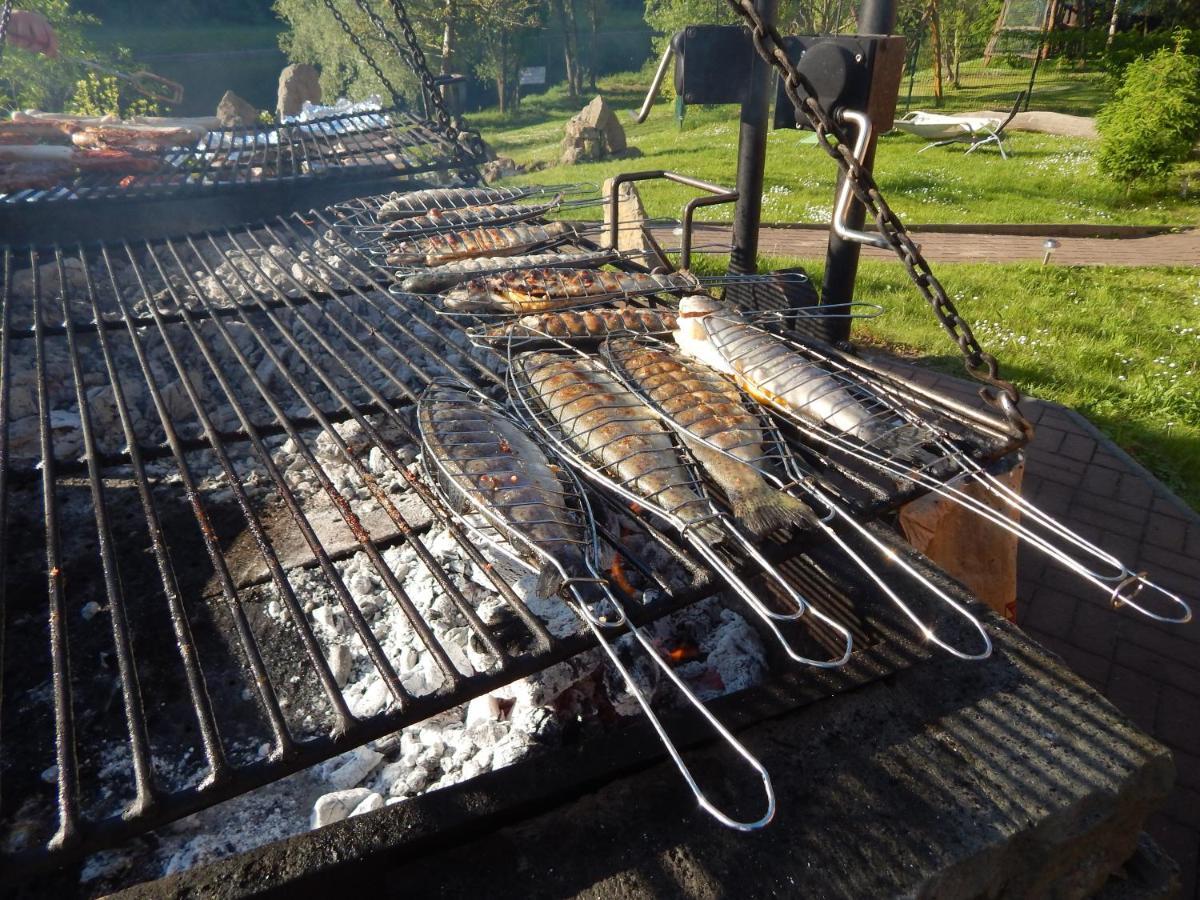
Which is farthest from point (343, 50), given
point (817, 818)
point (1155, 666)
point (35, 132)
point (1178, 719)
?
point (817, 818)

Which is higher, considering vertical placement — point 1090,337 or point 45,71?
point 45,71

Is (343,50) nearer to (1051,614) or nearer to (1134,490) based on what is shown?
(1134,490)

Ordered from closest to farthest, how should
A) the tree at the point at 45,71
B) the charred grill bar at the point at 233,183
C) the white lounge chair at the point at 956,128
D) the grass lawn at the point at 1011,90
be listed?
the charred grill bar at the point at 233,183 → the white lounge chair at the point at 956,128 → the tree at the point at 45,71 → the grass lawn at the point at 1011,90

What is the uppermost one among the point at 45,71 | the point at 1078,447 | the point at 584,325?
the point at 45,71

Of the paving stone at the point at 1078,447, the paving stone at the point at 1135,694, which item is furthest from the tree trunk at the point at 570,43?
the paving stone at the point at 1135,694

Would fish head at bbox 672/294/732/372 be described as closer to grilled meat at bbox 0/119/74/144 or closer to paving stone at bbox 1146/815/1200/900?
paving stone at bbox 1146/815/1200/900

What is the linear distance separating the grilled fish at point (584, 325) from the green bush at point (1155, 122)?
10.0 metres

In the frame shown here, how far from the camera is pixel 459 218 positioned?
4.79 meters

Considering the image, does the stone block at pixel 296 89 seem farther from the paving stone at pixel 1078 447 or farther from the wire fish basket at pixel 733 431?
the wire fish basket at pixel 733 431

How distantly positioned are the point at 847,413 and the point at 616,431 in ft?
2.39

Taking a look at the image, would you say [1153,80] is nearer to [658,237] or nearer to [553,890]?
[658,237]

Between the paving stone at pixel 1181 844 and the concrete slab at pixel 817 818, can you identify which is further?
the paving stone at pixel 1181 844

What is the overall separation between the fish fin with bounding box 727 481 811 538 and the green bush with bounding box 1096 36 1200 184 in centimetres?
1091

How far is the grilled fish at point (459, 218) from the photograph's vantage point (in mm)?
4637
